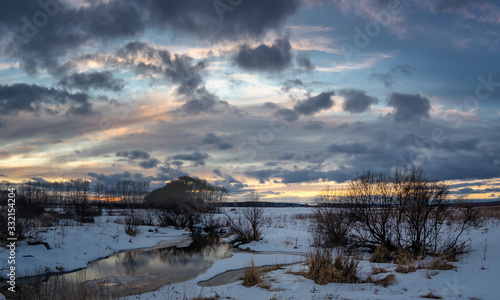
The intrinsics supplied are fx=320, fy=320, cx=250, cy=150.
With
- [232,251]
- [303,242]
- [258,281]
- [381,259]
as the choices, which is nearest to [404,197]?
[381,259]

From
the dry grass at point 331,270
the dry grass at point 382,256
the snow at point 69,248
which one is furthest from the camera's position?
the snow at point 69,248

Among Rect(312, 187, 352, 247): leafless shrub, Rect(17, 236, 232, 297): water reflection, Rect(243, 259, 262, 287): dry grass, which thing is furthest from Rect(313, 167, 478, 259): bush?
Rect(17, 236, 232, 297): water reflection

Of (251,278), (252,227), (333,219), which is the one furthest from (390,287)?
(252,227)

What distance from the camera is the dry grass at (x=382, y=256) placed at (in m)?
13.8

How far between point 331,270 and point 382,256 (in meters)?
4.90

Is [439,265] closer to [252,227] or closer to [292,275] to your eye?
[292,275]

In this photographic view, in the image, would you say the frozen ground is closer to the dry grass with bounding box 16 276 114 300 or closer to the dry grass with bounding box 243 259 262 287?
the dry grass with bounding box 243 259 262 287

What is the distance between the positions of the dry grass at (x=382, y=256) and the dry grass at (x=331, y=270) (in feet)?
12.1

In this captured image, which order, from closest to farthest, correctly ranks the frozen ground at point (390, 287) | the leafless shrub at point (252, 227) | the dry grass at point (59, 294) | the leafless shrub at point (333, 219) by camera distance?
the frozen ground at point (390, 287)
the dry grass at point (59, 294)
the leafless shrub at point (333, 219)
the leafless shrub at point (252, 227)

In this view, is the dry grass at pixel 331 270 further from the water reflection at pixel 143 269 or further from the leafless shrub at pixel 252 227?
the leafless shrub at pixel 252 227

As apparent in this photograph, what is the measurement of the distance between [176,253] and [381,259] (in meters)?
12.7

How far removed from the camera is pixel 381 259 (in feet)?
45.4

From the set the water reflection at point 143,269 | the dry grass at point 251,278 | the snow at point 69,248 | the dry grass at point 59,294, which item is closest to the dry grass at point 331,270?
the dry grass at point 251,278

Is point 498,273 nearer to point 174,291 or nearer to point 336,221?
point 336,221
